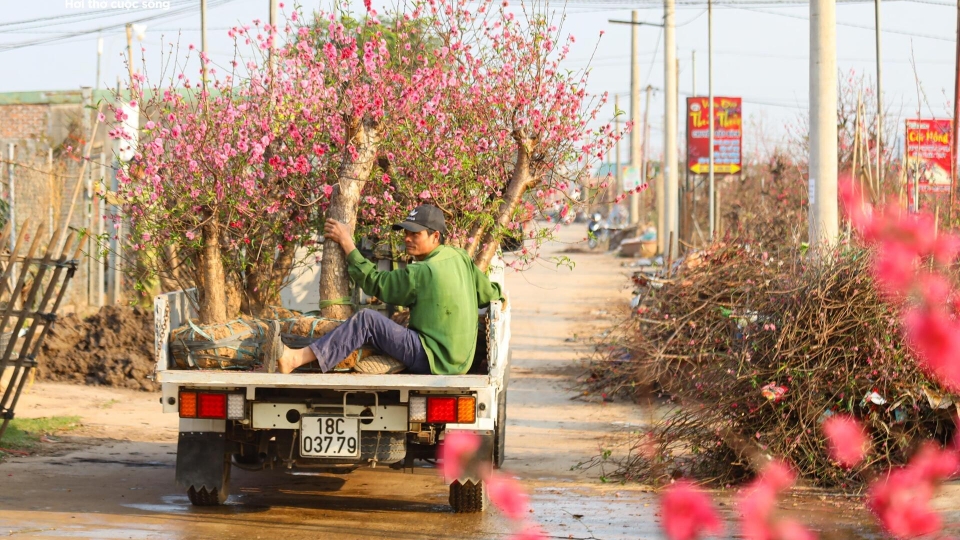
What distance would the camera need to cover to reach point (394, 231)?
901 centimetres

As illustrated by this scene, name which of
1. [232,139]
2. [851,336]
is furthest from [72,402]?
[851,336]

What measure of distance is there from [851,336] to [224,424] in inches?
160

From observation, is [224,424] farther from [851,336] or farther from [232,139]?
[851,336]

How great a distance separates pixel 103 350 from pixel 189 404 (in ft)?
26.5

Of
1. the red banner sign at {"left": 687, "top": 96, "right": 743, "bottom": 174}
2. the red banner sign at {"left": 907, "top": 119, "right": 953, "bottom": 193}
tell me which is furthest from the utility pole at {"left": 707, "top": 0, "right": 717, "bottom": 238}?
the red banner sign at {"left": 907, "top": 119, "right": 953, "bottom": 193}

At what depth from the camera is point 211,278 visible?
8.19 metres

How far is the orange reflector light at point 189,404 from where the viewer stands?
7043 millimetres

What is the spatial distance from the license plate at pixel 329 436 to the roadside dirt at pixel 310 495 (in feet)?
1.51

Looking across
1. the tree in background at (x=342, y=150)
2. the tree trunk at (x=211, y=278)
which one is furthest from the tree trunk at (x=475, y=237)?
the tree trunk at (x=211, y=278)

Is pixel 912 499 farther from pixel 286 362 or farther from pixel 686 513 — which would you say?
pixel 286 362

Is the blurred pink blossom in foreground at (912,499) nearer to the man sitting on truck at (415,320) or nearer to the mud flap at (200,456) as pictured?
the man sitting on truck at (415,320)

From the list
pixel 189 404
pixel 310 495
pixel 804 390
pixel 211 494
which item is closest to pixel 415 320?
pixel 189 404

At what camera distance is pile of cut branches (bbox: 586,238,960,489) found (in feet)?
26.6

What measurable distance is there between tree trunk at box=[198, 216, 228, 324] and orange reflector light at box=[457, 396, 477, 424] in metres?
1.99
